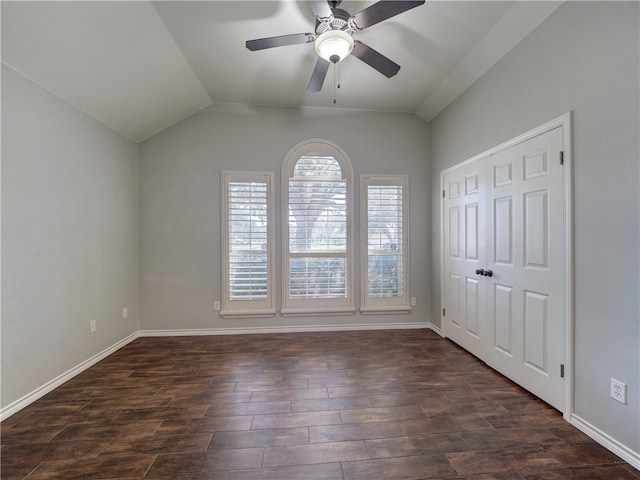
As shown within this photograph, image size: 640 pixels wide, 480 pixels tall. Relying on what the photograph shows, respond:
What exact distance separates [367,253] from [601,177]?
2493 mm

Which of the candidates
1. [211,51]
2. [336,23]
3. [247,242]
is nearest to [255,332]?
[247,242]

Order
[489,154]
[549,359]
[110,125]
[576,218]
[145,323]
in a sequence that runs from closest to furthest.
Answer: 1. [576,218]
2. [549,359]
3. [489,154]
4. [110,125]
5. [145,323]

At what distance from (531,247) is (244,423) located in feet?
8.25

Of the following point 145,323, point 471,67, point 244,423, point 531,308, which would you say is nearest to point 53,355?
point 145,323

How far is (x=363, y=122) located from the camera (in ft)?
13.0

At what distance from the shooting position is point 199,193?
12.3 feet

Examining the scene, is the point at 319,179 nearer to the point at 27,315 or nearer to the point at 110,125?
the point at 110,125

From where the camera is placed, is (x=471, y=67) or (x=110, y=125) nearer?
(x=471, y=67)

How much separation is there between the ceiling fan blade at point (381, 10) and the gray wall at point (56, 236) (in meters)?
2.51

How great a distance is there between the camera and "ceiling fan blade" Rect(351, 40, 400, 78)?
2.10 metres

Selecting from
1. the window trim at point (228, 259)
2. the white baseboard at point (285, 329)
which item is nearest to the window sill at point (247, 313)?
the window trim at point (228, 259)

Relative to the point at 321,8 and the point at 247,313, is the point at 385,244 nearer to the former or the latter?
the point at 247,313

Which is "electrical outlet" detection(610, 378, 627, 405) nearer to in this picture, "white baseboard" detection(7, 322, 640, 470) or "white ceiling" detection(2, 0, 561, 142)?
"white baseboard" detection(7, 322, 640, 470)

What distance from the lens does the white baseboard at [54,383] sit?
205cm
